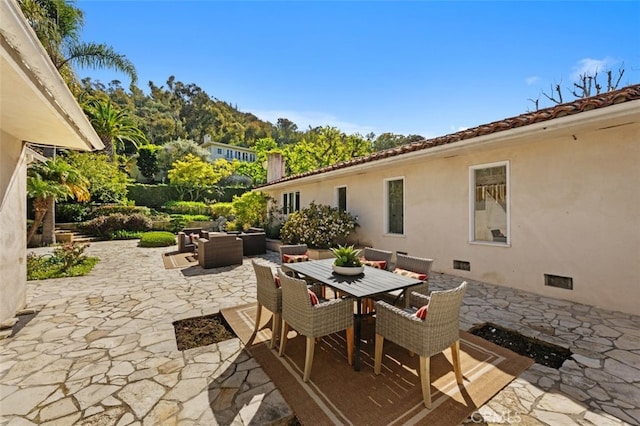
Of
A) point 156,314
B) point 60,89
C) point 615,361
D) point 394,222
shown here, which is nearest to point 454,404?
point 615,361

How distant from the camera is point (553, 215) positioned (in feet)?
18.2

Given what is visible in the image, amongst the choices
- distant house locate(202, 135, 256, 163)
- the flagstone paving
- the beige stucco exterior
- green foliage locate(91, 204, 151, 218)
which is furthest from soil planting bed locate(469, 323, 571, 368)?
distant house locate(202, 135, 256, 163)

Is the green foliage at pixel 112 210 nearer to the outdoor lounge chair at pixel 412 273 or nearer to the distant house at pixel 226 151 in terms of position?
the outdoor lounge chair at pixel 412 273

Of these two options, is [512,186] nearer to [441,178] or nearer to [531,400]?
[441,178]

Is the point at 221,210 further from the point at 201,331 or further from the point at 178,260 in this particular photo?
the point at 201,331

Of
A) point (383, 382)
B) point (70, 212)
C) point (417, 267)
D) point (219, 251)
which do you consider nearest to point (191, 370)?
point (383, 382)

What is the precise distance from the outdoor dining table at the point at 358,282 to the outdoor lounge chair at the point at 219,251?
4684mm

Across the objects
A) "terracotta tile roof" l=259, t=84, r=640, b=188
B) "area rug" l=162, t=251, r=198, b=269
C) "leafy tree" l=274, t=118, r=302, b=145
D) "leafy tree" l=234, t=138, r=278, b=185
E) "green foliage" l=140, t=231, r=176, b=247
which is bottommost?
"area rug" l=162, t=251, r=198, b=269

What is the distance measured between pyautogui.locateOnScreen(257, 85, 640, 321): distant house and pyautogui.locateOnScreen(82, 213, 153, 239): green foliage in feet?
48.0

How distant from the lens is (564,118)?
447 centimetres

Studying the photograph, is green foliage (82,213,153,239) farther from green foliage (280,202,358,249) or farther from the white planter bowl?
the white planter bowl

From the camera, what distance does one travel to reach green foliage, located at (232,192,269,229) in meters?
14.7

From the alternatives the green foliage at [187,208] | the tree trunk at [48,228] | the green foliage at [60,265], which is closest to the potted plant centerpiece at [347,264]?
the green foliage at [60,265]

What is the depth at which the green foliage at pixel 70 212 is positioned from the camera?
15.5 m
